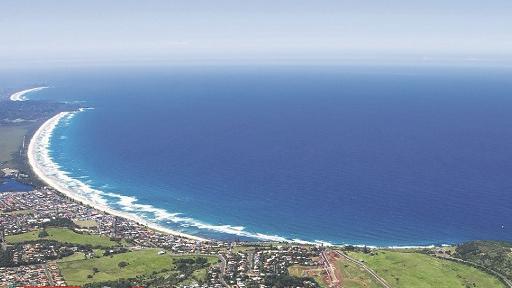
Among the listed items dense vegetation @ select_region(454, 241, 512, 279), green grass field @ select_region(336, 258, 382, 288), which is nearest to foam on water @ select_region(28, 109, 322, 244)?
green grass field @ select_region(336, 258, 382, 288)

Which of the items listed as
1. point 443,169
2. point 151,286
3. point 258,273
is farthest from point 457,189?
point 151,286

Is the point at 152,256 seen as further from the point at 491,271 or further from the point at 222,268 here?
the point at 491,271

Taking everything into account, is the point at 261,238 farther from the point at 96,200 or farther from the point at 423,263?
the point at 96,200

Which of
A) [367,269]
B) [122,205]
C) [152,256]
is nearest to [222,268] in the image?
[152,256]

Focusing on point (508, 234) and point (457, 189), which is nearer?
point (508, 234)

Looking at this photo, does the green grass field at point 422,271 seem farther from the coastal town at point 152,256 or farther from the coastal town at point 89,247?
the coastal town at point 89,247
